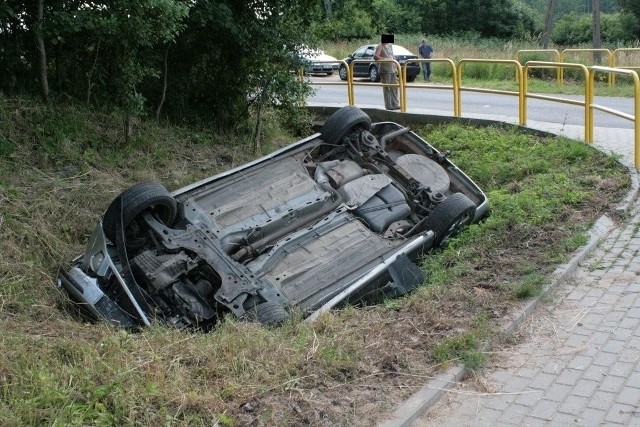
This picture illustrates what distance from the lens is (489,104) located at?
1752 cm

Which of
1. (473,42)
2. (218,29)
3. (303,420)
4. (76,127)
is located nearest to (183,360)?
(303,420)

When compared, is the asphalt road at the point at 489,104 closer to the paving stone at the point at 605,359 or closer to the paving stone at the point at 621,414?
the paving stone at the point at 605,359

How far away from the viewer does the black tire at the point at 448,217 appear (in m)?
8.31

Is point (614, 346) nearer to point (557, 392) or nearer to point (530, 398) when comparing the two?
point (557, 392)

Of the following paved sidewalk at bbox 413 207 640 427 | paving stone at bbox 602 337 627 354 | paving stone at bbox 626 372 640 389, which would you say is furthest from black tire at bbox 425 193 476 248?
paving stone at bbox 626 372 640 389

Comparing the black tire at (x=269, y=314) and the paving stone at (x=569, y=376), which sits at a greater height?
the black tire at (x=269, y=314)

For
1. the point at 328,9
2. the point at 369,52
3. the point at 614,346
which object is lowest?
the point at 614,346

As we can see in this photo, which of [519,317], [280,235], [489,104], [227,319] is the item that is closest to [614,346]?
[519,317]

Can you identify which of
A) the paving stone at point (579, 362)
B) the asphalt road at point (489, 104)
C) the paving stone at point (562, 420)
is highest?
the paving stone at point (562, 420)

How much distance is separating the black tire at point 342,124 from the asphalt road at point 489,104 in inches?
184

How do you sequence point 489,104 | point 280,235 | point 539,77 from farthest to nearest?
point 539,77, point 489,104, point 280,235

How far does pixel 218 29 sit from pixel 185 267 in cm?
649

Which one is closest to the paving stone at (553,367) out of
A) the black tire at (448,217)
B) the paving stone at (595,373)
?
the paving stone at (595,373)

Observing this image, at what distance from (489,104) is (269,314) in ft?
40.1
